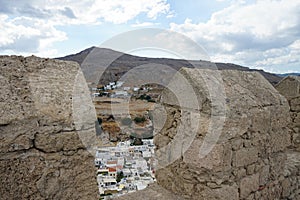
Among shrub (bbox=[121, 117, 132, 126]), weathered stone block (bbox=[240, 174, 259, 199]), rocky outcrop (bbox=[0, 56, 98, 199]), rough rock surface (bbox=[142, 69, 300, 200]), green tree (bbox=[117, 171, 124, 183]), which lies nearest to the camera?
rocky outcrop (bbox=[0, 56, 98, 199])

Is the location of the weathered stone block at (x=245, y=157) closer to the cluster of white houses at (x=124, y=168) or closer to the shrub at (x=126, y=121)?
the cluster of white houses at (x=124, y=168)

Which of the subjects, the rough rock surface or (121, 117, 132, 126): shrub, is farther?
(121, 117, 132, 126): shrub

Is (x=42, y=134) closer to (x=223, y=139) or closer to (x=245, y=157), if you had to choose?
(x=223, y=139)

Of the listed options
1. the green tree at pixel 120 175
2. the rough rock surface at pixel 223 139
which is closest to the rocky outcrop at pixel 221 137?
the rough rock surface at pixel 223 139

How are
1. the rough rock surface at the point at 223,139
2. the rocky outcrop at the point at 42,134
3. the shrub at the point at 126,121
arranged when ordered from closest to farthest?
the rocky outcrop at the point at 42,134
the rough rock surface at the point at 223,139
the shrub at the point at 126,121

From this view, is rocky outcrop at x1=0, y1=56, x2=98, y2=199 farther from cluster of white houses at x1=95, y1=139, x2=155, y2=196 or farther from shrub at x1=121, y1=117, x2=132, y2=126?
shrub at x1=121, y1=117, x2=132, y2=126

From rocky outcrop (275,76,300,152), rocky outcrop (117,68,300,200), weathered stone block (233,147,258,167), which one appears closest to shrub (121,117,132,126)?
rocky outcrop (117,68,300,200)

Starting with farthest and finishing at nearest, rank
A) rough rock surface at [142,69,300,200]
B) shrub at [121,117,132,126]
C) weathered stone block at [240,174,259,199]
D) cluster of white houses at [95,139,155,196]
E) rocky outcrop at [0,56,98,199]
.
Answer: shrub at [121,117,132,126] < cluster of white houses at [95,139,155,196] < weathered stone block at [240,174,259,199] < rough rock surface at [142,69,300,200] < rocky outcrop at [0,56,98,199]
